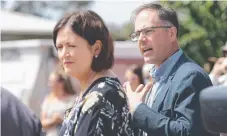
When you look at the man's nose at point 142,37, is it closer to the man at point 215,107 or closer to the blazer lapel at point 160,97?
the blazer lapel at point 160,97

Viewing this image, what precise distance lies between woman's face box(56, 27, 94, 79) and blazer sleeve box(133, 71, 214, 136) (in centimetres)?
34

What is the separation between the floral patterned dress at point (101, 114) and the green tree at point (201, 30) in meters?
6.10

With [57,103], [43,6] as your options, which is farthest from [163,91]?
[43,6]

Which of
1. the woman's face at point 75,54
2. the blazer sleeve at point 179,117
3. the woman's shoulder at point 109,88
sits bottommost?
the blazer sleeve at point 179,117

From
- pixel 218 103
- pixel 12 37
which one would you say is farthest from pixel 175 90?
pixel 12 37

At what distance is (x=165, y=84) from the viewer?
316 cm

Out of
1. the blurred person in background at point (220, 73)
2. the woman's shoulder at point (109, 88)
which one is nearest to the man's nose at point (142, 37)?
the woman's shoulder at point (109, 88)

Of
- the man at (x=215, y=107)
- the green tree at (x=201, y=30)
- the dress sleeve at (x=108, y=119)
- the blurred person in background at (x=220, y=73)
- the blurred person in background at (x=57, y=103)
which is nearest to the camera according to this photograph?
the man at (x=215, y=107)

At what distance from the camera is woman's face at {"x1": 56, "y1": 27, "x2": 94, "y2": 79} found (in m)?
3.11

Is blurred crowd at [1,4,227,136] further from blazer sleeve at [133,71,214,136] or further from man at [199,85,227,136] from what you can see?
man at [199,85,227,136]

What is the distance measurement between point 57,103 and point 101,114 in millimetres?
4894

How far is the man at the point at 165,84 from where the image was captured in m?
2.96

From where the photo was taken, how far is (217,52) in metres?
9.19

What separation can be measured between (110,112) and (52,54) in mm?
7165
